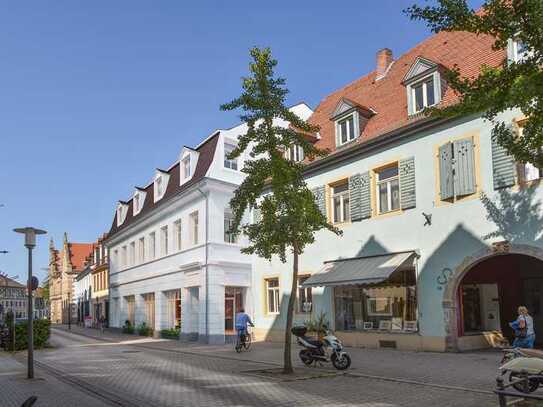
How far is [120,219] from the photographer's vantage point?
45969mm

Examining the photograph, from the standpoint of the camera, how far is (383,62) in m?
26.0

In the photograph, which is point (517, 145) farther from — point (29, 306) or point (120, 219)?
point (120, 219)

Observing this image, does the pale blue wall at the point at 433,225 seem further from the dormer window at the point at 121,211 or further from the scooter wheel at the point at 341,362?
the dormer window at the point at 121,211

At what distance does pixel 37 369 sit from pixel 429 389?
11523mm

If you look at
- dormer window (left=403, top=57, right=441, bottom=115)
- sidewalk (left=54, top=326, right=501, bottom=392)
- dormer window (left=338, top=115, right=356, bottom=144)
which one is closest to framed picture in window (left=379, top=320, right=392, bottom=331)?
sidewalk (left=54, top=326, right=501, bottom=392)

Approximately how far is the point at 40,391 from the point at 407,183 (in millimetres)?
12975

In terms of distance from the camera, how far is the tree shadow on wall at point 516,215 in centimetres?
1582

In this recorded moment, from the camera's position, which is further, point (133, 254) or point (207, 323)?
point (133, 254)

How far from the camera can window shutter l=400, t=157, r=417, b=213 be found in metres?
19.6

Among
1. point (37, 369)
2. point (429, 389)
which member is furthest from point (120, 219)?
point (429, 389)

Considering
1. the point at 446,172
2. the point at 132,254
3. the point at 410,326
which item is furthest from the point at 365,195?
the point at 132,254

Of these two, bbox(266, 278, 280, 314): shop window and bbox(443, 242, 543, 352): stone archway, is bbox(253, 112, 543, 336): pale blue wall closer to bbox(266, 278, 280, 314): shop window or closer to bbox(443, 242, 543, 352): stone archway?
bbox(443, 242, 543, 352): stone archway

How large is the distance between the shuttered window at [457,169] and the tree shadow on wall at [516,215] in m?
0.74

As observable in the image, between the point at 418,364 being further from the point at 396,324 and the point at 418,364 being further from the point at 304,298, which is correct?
the point at 304,298
